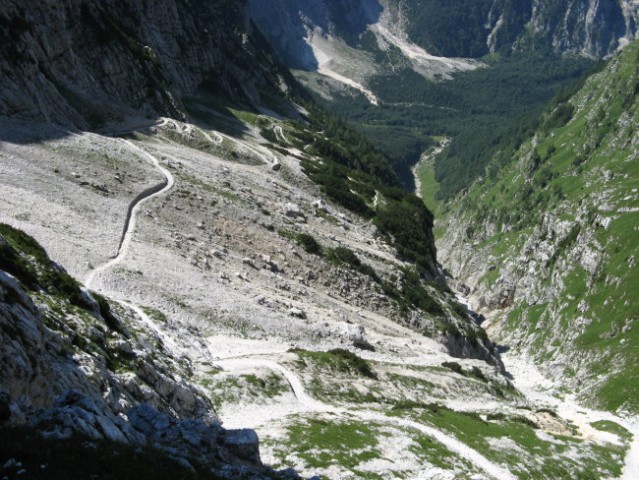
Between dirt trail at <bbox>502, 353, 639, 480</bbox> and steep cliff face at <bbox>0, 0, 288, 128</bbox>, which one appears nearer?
dirt trail at <bbox>502, 353, 639, 480</bbox>

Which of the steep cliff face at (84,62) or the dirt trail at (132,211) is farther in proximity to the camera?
the steep cliff face at (84,62)

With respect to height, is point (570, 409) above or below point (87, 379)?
below

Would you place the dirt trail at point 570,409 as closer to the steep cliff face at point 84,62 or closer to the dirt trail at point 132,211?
the dirt trail at point 132,211

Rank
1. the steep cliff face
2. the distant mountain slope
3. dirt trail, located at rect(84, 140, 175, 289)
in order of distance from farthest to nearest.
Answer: the distant mountain slope < the steep cliff face < dirt trail, located at rect(84, 140, 175, 289)

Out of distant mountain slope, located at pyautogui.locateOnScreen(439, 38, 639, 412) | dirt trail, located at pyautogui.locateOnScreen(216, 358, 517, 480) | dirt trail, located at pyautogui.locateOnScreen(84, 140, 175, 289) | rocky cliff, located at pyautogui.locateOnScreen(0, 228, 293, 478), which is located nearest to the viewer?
rocky cliff, located at pyautogui.locateOnScreen(0, 228, 293, 478)

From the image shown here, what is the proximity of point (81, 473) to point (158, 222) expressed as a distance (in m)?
61.2

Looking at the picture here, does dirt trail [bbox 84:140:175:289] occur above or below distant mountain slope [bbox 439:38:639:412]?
below

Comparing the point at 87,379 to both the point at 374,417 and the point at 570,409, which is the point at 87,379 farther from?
the point at 570,409

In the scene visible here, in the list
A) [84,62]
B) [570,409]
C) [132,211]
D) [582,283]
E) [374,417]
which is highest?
[582,283]

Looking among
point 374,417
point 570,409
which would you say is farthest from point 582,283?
point 374,417

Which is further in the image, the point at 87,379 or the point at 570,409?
the point at 570,409

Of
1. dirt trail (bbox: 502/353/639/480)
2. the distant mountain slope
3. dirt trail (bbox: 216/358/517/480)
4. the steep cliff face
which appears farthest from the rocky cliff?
the distant mountain slope

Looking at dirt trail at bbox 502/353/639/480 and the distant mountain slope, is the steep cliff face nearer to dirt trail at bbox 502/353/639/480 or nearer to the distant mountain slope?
dirt trail at bbox 502/353/639/480

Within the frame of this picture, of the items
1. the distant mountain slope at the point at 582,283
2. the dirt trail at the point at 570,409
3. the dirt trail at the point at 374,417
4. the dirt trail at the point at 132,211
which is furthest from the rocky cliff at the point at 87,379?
the distant mountain slope at the point at 582,283
